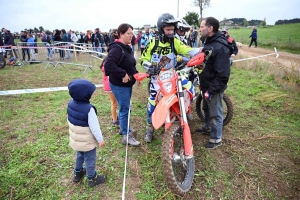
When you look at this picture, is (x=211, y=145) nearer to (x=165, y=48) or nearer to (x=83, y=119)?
(x=165, y=48)

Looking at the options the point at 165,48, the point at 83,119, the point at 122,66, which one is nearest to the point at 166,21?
the point at 165,48

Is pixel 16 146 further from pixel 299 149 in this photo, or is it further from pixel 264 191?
pixel 299 149

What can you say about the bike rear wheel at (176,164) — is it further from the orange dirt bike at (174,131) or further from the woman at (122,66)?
the woman at (122,66)

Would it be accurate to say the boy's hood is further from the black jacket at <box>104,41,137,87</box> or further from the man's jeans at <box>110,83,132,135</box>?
the man's jeans at <box>110,83,132,135</box>

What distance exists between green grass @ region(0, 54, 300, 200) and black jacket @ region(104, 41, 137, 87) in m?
1.25

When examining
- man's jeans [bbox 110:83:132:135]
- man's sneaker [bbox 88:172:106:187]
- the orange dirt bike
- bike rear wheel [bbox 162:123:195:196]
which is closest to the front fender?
the orange dirt bike

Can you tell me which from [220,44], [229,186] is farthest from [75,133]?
[220,44]

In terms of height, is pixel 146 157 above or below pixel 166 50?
below

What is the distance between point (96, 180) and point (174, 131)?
125 cm

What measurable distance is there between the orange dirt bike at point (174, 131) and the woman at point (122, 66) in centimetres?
45

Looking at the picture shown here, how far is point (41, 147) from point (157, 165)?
208 centimetres

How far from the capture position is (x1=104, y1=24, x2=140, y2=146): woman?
2.90 m

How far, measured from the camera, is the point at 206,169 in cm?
285

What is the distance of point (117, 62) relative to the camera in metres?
2.95
